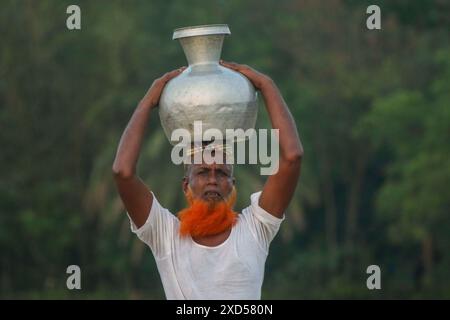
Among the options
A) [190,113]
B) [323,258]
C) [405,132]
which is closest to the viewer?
[190,113]

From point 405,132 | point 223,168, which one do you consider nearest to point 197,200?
point 223,168

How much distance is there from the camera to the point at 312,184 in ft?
120

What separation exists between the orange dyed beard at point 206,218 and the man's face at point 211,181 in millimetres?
35

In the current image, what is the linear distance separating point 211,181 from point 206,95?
403 mm

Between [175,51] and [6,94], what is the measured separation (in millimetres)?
4306

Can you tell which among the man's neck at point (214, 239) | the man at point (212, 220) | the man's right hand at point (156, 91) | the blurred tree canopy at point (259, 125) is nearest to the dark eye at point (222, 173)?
the man at point (212, 220)

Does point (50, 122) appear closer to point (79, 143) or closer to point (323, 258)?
point (79, 143)

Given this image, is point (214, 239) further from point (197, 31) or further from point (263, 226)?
point (197, 31)

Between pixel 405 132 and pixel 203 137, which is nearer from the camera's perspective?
pixel 203 137

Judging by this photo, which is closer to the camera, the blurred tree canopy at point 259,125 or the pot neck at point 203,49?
the pot neck at point 203,49

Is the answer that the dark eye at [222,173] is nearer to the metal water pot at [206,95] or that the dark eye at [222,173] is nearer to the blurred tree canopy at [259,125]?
the metal water pot at [206,95]

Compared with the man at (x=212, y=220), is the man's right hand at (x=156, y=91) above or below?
above

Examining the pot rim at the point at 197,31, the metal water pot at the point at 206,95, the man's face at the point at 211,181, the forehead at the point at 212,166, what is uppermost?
the pot rim at the point at 197,31

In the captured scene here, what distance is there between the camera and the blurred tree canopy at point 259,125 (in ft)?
112
